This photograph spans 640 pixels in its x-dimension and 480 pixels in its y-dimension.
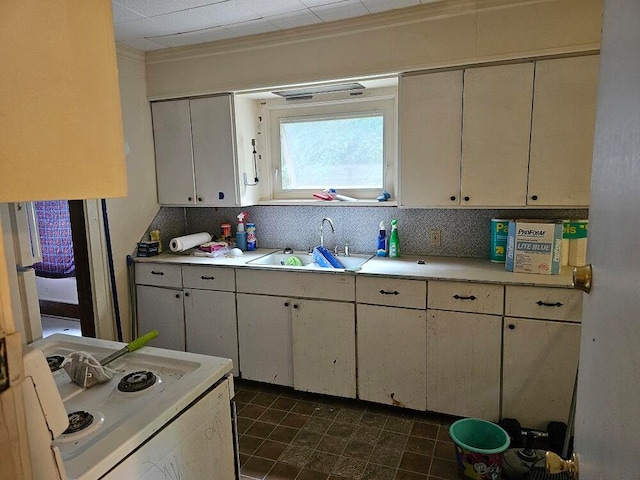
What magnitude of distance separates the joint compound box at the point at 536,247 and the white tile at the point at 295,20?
170 cm

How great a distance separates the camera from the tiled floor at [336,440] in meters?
2.15

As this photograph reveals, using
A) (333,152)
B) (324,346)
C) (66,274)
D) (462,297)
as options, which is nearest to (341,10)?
(333,152)

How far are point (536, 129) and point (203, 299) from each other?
2345 mm

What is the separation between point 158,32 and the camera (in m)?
2.77

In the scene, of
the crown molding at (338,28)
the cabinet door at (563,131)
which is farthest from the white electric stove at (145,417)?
the crown molding at (338,28)

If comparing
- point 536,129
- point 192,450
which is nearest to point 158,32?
point 536,129

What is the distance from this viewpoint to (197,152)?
320 cm

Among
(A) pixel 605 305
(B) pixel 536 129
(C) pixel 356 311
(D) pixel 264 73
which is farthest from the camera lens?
(D) pixel 264 73

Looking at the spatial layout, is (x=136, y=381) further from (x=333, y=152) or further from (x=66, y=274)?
(x=66, y=274)

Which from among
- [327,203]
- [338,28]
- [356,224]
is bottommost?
[356,224]

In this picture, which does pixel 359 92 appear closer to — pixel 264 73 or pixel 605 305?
pixel 264 73

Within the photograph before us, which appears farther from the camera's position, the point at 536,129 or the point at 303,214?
the point at 303,214

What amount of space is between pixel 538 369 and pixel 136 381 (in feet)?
6.53

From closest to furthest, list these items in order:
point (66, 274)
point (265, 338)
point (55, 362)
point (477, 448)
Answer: point (55, 362)
point (477, 448)
point (265, 338)
point (66, 274)
